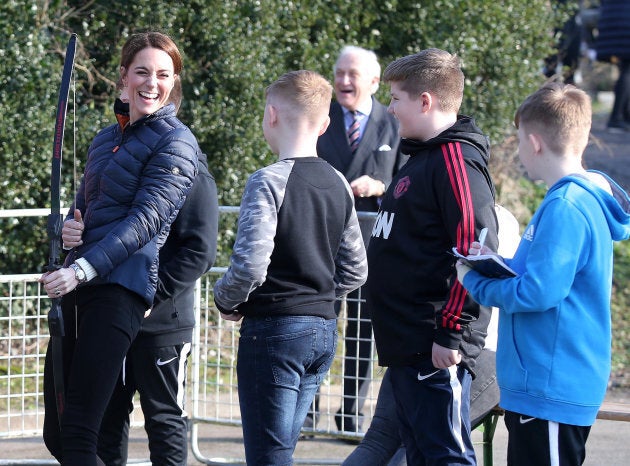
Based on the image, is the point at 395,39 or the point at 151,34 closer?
the point at 151,34

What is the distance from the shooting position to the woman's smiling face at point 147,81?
4059mm

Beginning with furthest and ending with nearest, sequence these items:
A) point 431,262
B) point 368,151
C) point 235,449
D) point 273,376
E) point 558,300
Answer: point 368,151
point 235,449
point 273,376
point 431,262
point 558,300

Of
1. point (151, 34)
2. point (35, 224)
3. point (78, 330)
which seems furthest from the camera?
point (35, 224)

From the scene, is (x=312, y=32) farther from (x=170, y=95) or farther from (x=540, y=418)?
(x=540, y=418)

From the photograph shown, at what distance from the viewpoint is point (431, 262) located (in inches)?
141

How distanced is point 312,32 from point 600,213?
541cm

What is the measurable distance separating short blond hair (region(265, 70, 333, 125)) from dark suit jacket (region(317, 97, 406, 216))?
207 cm

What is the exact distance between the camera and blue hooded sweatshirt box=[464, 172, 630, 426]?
3264mm

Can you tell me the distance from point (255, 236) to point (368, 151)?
2.47 metres

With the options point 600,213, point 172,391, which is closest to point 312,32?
point 172,391

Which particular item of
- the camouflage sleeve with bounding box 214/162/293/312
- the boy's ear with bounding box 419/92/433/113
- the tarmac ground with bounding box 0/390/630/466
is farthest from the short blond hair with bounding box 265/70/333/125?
the tarmac ground with bounding box 0/390/630/466

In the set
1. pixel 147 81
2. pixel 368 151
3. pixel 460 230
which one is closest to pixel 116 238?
pixel 147 81

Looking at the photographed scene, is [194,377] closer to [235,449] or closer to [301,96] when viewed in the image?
[235,449]

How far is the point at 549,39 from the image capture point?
9422mm
